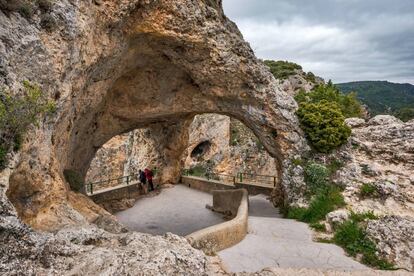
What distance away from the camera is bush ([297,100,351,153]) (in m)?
16.4

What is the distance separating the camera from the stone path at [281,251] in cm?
968

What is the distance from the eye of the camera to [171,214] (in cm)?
1988

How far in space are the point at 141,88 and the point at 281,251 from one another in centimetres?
1103

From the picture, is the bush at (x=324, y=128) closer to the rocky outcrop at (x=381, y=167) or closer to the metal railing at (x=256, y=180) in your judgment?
the rocky outcrop at (x=381, y=167)

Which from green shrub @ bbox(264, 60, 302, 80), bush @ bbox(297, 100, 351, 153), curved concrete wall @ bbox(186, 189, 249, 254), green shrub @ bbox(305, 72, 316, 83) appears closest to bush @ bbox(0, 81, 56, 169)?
curved concrete wall @ bbox(186, 189, 249, 254)

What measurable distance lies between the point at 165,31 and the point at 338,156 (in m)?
10.1

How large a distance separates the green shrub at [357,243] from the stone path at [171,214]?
25.3 feet

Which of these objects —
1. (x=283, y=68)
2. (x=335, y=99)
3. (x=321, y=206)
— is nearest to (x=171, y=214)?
(x=321, y=206)

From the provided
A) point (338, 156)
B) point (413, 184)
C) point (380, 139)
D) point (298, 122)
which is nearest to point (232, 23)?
point (298, 122)

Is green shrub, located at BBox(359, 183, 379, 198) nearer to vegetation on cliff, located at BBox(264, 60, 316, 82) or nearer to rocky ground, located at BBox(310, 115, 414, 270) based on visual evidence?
rocky ground, located at BBox(310, 115, 414, 270)

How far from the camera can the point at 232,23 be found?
16.4 meters

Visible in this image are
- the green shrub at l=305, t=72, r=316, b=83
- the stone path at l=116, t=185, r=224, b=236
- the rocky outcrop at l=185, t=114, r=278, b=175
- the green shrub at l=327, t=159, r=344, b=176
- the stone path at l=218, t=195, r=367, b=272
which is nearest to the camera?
the stone path at l=218, t=195, r=367, b=272

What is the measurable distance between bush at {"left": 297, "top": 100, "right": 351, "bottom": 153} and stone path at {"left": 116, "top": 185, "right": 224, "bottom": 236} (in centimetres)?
684

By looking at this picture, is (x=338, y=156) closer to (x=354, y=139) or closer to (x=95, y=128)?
(x=354, y=139)
